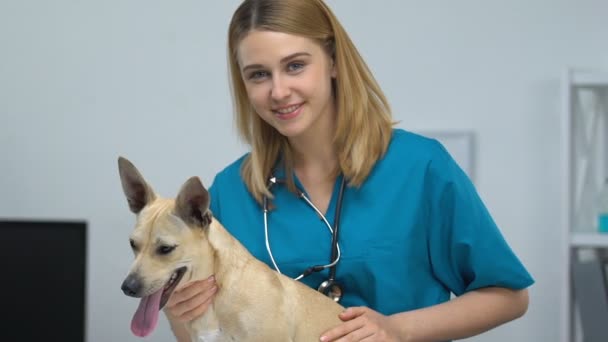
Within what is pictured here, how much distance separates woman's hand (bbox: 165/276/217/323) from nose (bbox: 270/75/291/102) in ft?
1.21

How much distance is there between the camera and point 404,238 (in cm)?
151

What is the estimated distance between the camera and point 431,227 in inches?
60.1

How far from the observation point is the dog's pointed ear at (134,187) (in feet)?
4.14

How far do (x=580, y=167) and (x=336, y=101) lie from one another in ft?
3.31

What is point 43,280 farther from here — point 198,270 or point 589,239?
point 589,239

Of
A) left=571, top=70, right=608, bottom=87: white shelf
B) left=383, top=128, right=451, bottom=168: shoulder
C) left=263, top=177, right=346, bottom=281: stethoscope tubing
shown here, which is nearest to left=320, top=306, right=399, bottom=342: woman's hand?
left=263, top=177, right=346, bottom=281: stethoscope tubing

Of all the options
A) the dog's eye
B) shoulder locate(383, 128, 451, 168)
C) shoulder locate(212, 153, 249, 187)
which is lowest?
the dog's eye

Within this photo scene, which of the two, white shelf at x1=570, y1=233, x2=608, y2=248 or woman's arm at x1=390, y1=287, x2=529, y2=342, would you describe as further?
white shelf at x1=570, y1=233, x2=608, y2=248

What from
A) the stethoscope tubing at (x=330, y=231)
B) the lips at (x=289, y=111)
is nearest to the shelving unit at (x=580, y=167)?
the stethoscope tubing at (x=330, y=231)

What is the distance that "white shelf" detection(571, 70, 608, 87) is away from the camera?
2.04 m

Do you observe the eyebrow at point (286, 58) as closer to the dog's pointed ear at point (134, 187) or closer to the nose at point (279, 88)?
the nose at point (279, 88)

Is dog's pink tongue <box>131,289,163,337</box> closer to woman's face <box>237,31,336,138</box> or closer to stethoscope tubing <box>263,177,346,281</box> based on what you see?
stethoscope tubing <box>263,177,346,281</box>

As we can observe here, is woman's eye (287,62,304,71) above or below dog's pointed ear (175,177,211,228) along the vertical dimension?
above

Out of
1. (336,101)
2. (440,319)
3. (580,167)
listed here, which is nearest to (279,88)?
(336,101)
